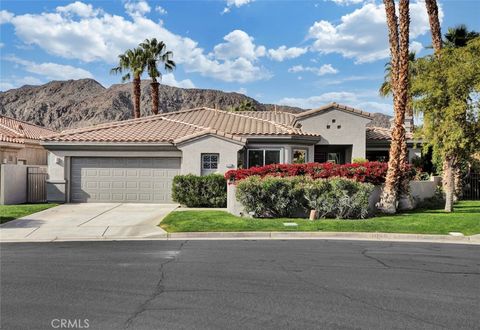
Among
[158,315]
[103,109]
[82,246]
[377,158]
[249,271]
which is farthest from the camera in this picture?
[103,109]

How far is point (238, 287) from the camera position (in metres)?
7.25

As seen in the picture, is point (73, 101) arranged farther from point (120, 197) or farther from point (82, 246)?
point (82, 246)

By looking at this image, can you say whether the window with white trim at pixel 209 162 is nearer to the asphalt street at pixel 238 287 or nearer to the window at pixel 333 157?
the asphalt street at pixel 238 287

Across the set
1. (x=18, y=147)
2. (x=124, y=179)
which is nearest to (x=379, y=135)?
(x=124, y=179)

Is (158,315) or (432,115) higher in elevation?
(432,115)

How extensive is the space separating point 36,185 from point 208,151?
355 inches

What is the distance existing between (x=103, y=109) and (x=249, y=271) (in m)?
131

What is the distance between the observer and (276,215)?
16.9m

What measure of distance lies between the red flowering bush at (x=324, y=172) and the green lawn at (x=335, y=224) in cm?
190

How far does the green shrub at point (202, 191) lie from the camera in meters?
20.4

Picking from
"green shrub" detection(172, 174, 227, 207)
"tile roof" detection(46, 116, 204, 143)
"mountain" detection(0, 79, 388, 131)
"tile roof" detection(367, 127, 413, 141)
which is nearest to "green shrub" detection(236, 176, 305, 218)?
"green shrub" detection(172, 174, 227, 207)

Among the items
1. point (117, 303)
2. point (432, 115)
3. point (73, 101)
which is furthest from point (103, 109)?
point (117, 303)

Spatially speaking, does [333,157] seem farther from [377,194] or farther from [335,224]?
[335,224]

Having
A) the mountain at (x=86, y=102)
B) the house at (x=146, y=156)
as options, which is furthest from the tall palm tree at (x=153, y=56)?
the mountain at (x=86, y=102)
